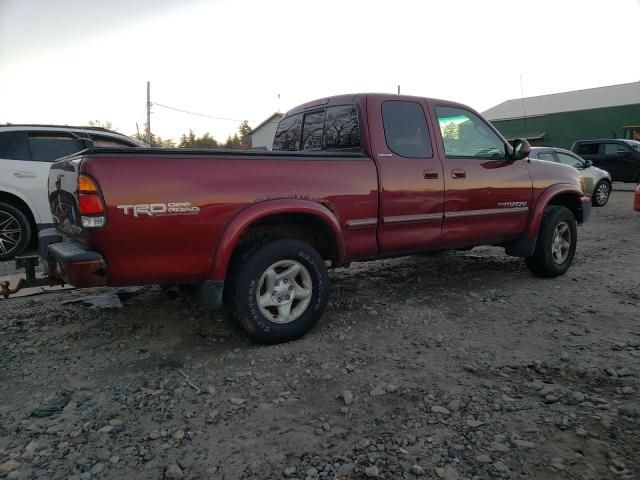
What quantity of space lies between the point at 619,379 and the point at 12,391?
12.1ft

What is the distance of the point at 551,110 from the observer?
105 ft

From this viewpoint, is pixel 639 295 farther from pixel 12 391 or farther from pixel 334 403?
pixel 12 391

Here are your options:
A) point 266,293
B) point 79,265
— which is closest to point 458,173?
point 266,293

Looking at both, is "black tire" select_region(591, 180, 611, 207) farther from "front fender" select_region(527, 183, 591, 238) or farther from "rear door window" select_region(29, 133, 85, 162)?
"rear door window" select_region(29, 133, 85, 162)

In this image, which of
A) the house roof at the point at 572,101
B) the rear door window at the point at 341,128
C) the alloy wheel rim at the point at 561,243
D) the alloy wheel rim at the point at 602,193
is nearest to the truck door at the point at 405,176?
the rear door window at the point at 341,128

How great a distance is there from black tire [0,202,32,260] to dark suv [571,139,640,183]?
16272 millimetres

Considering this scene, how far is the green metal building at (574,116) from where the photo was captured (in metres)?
27.6

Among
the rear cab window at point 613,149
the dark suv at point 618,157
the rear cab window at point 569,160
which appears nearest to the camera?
the rear cab window at point 569,160

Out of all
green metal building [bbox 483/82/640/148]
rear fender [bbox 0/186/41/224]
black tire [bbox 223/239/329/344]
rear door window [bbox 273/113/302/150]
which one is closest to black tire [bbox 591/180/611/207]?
rear door window [bbox 273/113/302/150]

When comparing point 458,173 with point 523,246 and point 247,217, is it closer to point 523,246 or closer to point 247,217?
point 523,246

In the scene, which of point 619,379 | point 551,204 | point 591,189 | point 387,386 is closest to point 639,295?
point 551,204

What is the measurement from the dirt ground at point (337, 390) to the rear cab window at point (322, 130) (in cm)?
150

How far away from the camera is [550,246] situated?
523 centimetres

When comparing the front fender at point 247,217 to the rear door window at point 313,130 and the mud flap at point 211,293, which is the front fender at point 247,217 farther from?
the rear door window at point 313,130
